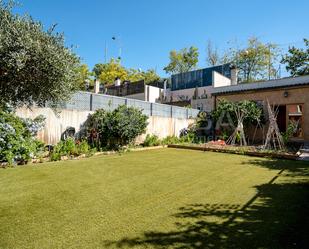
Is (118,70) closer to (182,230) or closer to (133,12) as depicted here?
(133,12)

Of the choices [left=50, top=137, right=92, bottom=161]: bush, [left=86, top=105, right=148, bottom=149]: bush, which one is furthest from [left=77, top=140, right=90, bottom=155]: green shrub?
[left=86, top=105, right=148, bottom=149]: bush

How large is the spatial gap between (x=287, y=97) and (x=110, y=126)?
1104 centimetres

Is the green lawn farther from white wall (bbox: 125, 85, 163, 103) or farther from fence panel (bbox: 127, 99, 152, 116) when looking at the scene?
white wall (bbox: 125, 85, 163, 103)

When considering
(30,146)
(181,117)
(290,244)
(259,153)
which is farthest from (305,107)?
(30,146)

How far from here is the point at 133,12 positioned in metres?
15.0

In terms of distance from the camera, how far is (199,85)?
23016 mm

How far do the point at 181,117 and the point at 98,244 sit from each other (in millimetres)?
14019

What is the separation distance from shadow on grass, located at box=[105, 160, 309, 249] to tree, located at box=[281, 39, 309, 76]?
2859cm

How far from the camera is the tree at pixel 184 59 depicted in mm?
38156

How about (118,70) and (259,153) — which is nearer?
(259,153)

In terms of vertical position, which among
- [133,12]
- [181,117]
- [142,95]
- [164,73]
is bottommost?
[181,117]

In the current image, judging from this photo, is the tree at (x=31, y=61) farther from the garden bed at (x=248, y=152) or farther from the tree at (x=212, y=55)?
the tree at (x=212, y=55)

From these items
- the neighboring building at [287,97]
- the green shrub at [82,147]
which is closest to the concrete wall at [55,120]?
the green shrub at [82,147]

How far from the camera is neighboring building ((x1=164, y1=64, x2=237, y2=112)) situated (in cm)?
2138
